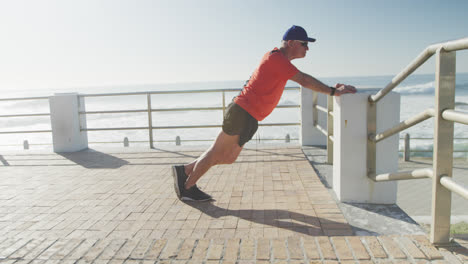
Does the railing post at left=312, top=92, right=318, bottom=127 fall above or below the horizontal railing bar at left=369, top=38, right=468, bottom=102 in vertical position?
below

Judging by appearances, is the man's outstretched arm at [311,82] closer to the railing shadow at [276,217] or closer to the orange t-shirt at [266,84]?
the orange t-shirt at [266,84]

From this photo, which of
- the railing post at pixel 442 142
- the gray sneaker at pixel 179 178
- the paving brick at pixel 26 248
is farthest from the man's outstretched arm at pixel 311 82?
the paving brick at pixel 26 248

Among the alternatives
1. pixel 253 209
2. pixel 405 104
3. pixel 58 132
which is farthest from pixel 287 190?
pixel 405 104

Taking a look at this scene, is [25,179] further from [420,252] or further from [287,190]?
[420,252]

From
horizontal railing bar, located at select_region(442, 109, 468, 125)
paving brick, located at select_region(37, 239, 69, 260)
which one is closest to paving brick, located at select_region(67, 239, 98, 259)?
paving brick, located at select_region(37, 239, 69, 260)

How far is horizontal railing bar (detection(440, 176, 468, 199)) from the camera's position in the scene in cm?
178

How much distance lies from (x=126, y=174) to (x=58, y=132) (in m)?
2.86

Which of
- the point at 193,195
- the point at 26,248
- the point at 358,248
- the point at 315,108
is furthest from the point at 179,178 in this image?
the point at 315,108

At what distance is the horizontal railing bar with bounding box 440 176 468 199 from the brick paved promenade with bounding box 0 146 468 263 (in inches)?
16.4

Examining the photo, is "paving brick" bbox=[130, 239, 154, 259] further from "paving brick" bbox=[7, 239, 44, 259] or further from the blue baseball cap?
the blue baseball cap

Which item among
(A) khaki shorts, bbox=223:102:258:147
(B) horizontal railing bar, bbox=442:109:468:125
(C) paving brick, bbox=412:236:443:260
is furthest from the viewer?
(A) khaki shorts, bbox=223:102:258:147

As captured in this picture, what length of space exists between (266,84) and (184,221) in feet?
4.19

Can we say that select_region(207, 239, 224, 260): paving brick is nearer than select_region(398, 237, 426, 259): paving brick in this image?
No

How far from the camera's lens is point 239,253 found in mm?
2205
